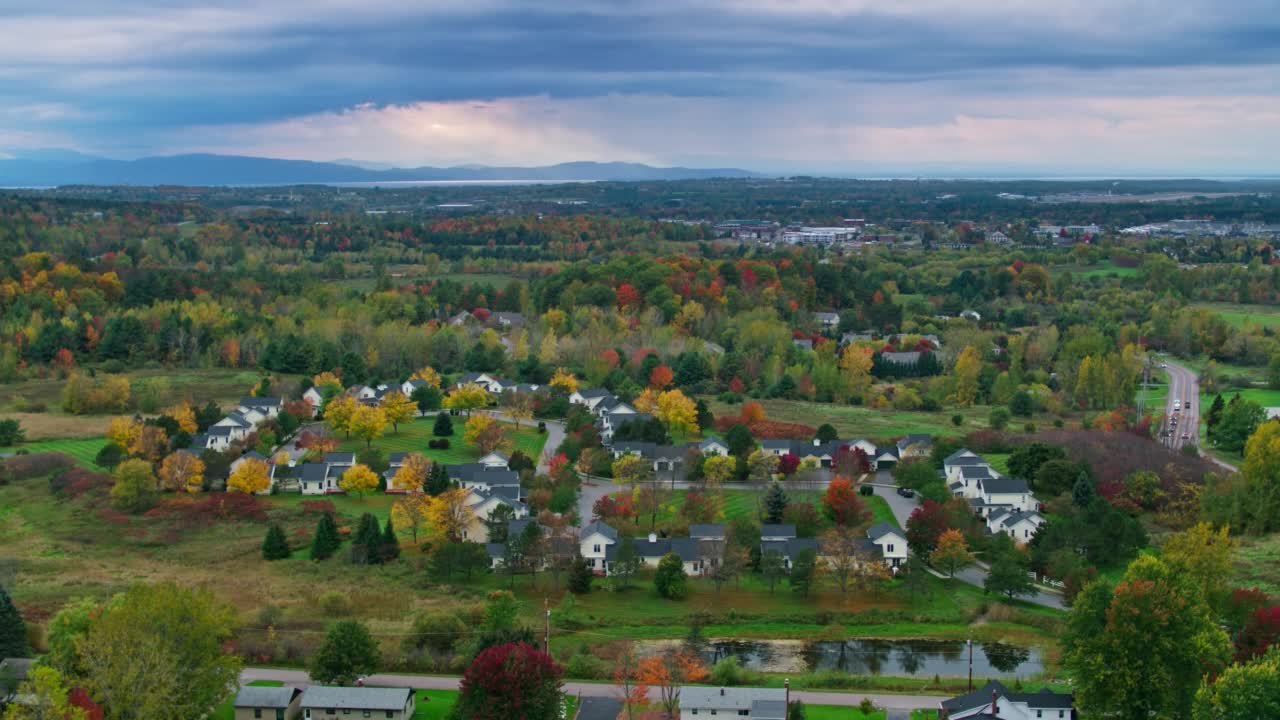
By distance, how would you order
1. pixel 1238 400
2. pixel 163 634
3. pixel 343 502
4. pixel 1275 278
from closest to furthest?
pixel 163 634, pixel 343 502, pixel 1238 400, pixel 1275 278

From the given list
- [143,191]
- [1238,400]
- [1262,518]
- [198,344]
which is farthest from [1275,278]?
[143,191]

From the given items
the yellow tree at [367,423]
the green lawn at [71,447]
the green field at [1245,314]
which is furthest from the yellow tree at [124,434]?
the green field at [1245,314]

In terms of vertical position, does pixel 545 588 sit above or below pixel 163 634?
below

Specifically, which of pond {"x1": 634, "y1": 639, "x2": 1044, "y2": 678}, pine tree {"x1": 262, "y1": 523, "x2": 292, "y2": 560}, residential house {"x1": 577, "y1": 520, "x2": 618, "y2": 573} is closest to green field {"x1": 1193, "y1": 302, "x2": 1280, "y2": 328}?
pond {"x1": 634, "y1": 639, "x2": 1044, "y2": 678}

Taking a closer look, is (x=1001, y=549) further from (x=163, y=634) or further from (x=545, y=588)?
(x=163, y=634)

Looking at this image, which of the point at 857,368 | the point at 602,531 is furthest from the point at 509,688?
the point at 857,368

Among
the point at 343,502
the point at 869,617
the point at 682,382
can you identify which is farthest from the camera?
the point at 682,382

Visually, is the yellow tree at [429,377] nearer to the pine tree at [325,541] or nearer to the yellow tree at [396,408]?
the yellow tree at [396,408]
